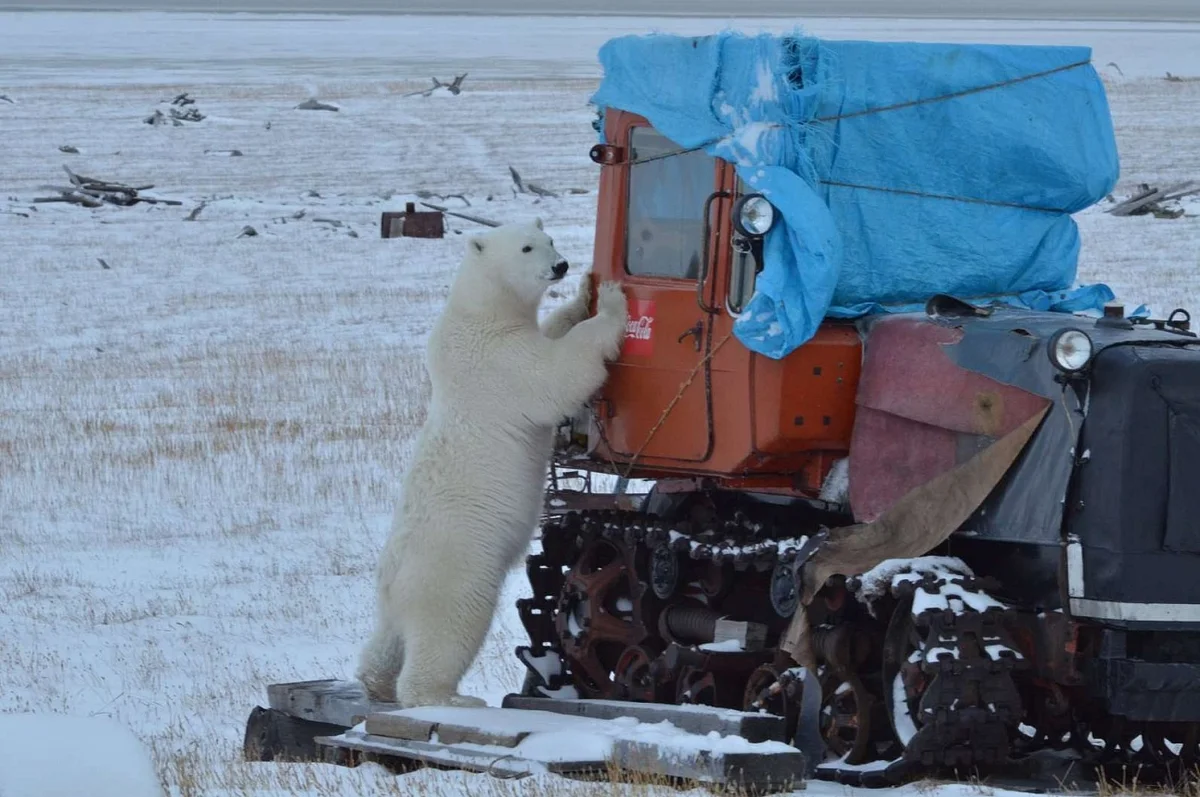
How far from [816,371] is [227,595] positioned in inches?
220

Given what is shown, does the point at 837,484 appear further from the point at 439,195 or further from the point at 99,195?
the point at 99,195

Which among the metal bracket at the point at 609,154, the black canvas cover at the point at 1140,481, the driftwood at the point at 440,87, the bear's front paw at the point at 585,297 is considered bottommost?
the black canvas cover at the point at 1140,481

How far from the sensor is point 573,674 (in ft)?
30.8

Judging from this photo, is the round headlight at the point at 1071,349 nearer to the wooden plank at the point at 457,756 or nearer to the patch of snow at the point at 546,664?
the wooden plank at the point at 457,756

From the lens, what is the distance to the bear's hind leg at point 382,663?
8.67 meters

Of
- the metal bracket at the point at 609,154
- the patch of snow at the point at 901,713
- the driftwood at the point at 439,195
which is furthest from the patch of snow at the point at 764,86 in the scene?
the driftwood at the point at 439,195

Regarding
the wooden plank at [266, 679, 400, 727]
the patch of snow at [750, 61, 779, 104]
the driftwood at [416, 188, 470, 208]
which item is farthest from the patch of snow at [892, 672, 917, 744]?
the driftwood at [416, 188, 470, 208]

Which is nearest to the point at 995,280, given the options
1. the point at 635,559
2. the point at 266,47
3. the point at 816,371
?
the point at 816,371

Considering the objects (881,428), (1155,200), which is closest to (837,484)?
(881,428)

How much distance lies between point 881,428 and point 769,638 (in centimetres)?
121

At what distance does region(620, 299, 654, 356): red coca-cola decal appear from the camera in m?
8.30

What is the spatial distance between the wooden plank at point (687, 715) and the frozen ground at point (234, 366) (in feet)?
1.05

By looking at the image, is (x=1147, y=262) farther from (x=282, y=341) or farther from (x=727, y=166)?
(x=727, y=166)

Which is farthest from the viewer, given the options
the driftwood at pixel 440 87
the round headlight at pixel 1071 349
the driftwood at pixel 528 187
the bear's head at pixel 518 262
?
the driftwood at pixel 440 87
